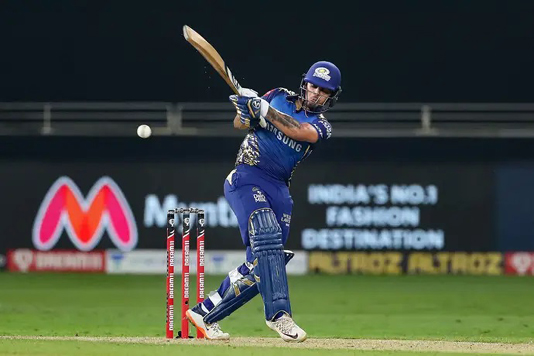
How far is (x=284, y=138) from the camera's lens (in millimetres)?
7395

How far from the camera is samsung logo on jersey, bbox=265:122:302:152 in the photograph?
24.2ft

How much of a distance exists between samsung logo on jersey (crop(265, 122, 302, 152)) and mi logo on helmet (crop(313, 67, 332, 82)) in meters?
0.41

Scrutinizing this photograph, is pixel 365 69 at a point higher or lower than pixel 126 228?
higher

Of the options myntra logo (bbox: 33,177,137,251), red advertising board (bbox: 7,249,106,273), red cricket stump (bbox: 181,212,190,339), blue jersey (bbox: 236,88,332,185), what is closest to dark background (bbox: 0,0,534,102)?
myntra logo (bbox: 33,177,137,251)

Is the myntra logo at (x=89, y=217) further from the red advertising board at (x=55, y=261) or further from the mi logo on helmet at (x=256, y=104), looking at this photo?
the mi logo on helmet at (x=256, y=104)

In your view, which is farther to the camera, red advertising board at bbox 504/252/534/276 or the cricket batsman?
red advertising board at bbox 504/252/534/276

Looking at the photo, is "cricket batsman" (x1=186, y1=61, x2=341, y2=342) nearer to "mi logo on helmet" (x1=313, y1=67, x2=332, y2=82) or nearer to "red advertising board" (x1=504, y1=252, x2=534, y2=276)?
"mi logo on helmet" (x1=313, y1=67, x2=332, y2=82)

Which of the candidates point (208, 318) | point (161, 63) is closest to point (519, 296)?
point (208, 318)

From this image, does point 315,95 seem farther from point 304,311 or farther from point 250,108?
point 304,311

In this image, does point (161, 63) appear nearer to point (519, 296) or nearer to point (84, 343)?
point (519, 296)

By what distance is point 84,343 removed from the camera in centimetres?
759

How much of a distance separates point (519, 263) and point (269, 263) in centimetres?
1016

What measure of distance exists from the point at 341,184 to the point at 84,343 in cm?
933

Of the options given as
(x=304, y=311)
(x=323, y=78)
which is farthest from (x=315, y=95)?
(x=304, y=311)
